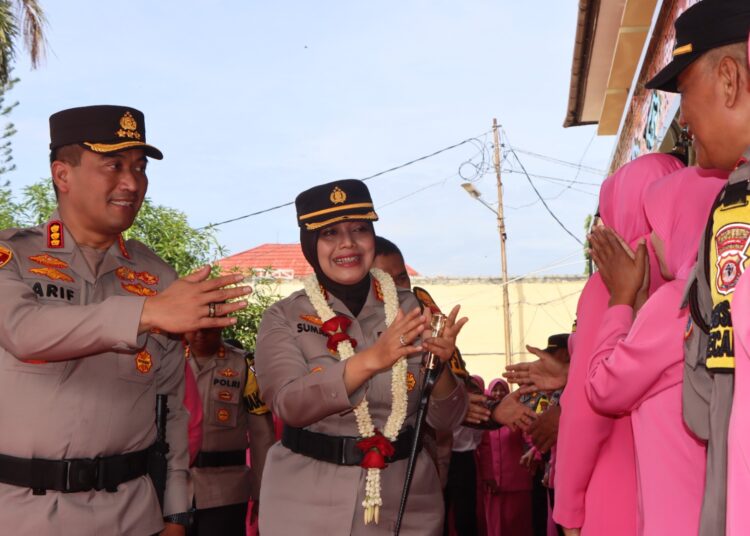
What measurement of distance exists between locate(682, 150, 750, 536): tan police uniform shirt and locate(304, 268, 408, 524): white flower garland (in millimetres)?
1822

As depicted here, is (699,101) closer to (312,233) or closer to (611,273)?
(611,273)

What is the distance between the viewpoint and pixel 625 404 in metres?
2.85

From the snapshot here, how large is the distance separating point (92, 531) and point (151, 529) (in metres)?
0.31

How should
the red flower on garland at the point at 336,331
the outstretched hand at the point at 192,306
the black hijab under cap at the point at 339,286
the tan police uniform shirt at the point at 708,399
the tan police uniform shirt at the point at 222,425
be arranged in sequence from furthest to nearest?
the tan police uniform shirt at the point at 222,425 → the black hijab under cap at the point at 339,286 → the red flower on garland at the point at 336,331 → the outstretched hand at the point at 192,306 → the tan police uniform shirt at the point at 708,399

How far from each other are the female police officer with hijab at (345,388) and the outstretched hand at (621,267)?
2.40ft

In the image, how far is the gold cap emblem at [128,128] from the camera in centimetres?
368

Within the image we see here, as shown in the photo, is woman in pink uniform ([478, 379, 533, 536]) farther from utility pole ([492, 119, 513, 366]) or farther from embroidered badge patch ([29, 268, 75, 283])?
utility pole ([492, 119, 513, 366])

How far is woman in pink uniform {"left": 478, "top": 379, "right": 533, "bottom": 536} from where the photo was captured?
9.14 m

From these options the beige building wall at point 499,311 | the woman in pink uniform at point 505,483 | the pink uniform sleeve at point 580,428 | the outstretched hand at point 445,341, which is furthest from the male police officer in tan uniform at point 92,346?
the beige building wall at point 499,311

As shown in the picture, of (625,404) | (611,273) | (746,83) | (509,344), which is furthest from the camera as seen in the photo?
(509,344)

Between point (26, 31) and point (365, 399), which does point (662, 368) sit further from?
point (26, 31)

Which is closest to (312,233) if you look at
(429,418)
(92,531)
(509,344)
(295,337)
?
(295,337)

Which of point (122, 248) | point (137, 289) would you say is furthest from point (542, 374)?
point (122, 248)

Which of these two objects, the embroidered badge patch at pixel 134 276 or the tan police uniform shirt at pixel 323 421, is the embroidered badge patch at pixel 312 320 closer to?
the tan police uniform shirt at pixel 323 421
